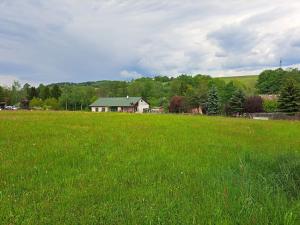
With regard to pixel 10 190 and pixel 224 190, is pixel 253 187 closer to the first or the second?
pixel 224 190

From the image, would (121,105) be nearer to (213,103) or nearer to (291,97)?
(213,103)

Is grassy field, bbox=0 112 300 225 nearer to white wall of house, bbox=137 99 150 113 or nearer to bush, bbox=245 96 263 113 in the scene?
bush, bbox=245 96 263 113

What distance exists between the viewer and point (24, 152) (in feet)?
38.0

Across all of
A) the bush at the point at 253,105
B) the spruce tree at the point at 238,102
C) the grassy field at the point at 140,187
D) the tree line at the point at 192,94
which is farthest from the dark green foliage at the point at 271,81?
the grassy field at the point at 140,187

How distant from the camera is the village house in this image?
425ft

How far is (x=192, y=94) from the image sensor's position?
322 ft

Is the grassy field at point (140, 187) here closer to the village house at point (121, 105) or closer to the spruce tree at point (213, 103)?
the spruce tree at point (213, 103)

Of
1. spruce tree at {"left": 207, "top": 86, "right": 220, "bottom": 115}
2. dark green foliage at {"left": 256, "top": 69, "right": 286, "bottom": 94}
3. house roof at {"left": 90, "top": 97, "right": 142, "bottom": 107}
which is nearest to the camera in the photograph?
spruce tree at {"left": 207, "top": 86, "right": 220, "bottom": 115}

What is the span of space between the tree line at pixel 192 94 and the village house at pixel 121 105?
7116 mm

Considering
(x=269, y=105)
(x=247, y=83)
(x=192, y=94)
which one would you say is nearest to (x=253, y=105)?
(x=269, y=105)

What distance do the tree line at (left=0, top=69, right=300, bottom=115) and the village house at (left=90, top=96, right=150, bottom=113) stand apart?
7.12 m

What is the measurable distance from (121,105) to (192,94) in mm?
40353

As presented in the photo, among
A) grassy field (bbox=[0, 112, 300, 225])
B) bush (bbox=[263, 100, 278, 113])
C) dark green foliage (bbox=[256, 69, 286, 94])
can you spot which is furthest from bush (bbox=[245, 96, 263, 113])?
grassy field (bbox=[0, 112, 300, 225])

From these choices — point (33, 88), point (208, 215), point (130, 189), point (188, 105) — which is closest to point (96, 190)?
point (130, 189)
